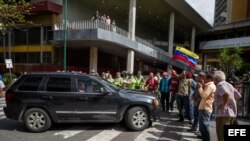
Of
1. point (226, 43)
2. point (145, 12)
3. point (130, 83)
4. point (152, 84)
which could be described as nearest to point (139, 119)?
point (152, 84)

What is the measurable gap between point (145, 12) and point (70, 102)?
30.4m

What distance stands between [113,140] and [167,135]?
1.65 meters

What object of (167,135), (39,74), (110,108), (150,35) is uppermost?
(150,35)

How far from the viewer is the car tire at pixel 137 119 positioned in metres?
8.18

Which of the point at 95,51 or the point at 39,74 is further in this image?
the point at 95,51

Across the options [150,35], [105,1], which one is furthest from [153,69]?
[105,1]

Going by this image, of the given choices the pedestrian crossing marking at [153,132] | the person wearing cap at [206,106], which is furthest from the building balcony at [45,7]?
the person wearing cap at [206,106]

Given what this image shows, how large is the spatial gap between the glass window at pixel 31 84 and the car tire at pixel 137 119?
2798 mm

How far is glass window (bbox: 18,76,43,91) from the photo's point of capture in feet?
26.7

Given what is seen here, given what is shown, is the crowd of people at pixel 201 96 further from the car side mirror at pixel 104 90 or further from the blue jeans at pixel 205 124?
the car side mirror at pixel 104 90

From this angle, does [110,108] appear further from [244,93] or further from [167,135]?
[244,93]

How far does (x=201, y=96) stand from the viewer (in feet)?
22.6

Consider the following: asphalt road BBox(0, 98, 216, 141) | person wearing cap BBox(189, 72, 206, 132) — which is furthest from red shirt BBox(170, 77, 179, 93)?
person wearing cap BBox(189, 72, 206, 132)

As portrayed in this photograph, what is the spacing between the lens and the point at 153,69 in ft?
150
